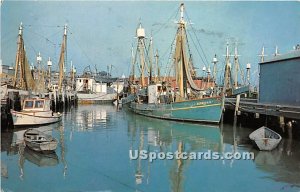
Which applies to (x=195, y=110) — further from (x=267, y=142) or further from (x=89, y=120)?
(x=267, y=142)

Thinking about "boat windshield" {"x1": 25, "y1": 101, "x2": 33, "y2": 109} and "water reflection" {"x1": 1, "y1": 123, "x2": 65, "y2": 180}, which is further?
"boat windshield" {"x1": 25, "y1": 101, "x2": 33, "y2": 109}

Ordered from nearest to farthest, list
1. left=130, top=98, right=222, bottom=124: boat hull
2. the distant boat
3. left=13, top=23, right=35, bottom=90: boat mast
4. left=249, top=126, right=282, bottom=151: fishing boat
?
1. left=249, top=126, right=282, bottom=151: fishing boat
2. left=130, top=98, right=222, bottom=124: boat hull
3. left=13, top=23, right=35, bottom=90: boat mast
4. the distant boat

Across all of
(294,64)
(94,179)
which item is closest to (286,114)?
(294,64)

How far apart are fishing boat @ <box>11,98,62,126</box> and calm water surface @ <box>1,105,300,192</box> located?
2797mm

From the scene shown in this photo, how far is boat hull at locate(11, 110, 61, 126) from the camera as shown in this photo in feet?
100.0

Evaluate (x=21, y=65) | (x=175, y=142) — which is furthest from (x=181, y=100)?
(x=21, y=65)

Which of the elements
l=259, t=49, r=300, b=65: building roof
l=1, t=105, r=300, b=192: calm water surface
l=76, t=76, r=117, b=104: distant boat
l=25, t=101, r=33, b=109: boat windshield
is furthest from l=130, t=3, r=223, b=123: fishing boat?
l=76, t=76, r=117, b=104: distant boat

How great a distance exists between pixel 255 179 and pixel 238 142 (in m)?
10.4

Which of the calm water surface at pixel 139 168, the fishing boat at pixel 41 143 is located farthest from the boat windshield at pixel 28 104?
the fishing boat at pixel 41 143

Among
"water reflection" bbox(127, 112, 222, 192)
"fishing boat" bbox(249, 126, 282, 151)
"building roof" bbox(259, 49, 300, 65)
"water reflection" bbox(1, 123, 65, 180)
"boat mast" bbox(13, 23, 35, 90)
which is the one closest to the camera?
"water reflection" bbox(127, 112, 222, 192)

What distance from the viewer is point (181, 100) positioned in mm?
41562

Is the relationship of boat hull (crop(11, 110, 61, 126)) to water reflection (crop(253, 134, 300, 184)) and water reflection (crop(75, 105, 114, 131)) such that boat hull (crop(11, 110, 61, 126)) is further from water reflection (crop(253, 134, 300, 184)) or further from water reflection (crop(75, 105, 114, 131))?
water reflection (crop(253, 134, 300, 184))

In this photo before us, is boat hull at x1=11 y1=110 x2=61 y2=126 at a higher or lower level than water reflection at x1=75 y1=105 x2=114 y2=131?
higher

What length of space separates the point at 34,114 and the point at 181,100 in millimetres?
16846
